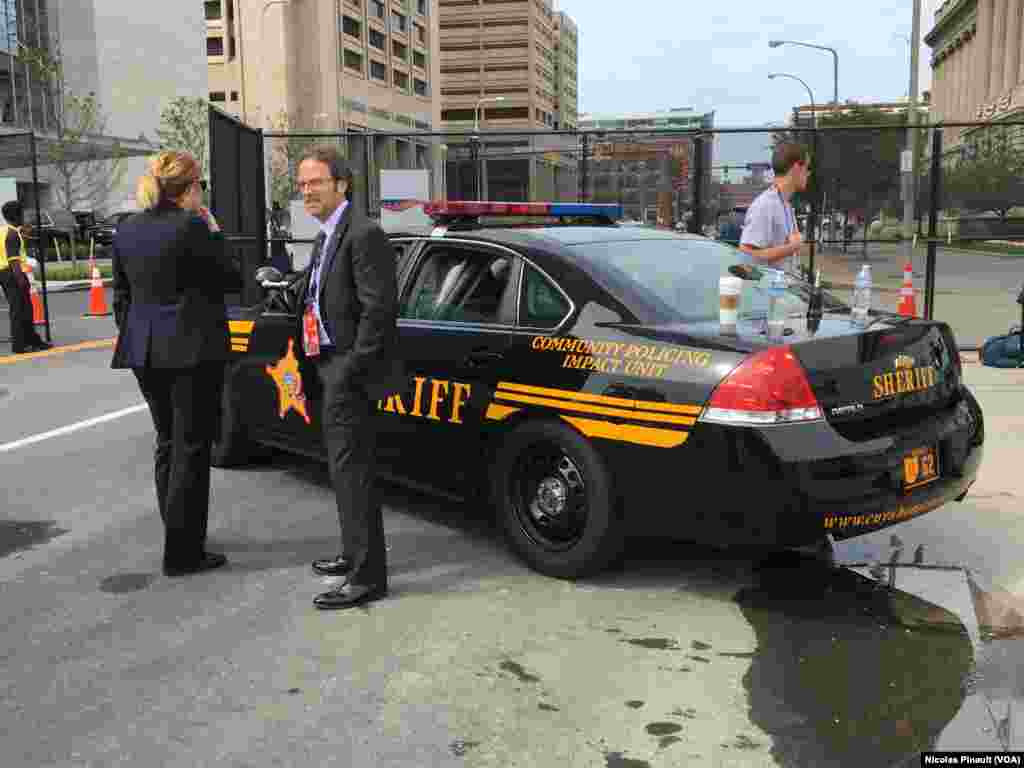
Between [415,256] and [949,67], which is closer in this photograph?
[415,256]

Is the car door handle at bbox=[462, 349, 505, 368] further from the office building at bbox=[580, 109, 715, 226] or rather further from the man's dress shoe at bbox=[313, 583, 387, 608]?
the office building at bbox=[580, 109, 715, 226]

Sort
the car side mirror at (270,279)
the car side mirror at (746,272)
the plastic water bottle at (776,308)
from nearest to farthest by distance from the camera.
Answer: the plastic water bottle at (776,308) → the car side mirror at (746,272) → the car side mirror at (270,279)

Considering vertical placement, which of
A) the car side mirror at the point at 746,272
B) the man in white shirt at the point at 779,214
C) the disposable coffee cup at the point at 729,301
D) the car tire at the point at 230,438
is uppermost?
the man in white shirt at the point at 779,214

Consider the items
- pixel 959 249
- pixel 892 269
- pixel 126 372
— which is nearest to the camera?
pixel 126 372

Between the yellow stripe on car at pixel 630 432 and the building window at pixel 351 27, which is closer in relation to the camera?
the yellow stripe on car at pixel 630 432

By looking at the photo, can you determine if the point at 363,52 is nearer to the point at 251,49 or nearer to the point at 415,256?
the point at 251,49

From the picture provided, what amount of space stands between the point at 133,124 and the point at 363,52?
32.3 m

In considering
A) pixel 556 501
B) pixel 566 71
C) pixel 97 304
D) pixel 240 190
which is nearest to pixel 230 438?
pixel 556 501

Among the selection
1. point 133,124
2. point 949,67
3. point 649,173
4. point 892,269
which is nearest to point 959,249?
point 892,269

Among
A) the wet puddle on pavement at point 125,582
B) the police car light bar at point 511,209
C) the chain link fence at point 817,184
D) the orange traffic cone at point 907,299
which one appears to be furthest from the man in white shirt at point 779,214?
the orange traffic cone at point 907,299

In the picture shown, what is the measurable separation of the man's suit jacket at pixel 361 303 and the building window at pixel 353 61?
86.6 m

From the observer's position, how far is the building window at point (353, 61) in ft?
284

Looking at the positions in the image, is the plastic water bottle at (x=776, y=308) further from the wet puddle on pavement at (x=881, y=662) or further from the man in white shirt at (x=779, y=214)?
the man in white shirt at (x=779, y=214)

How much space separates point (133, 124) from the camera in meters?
61.5
